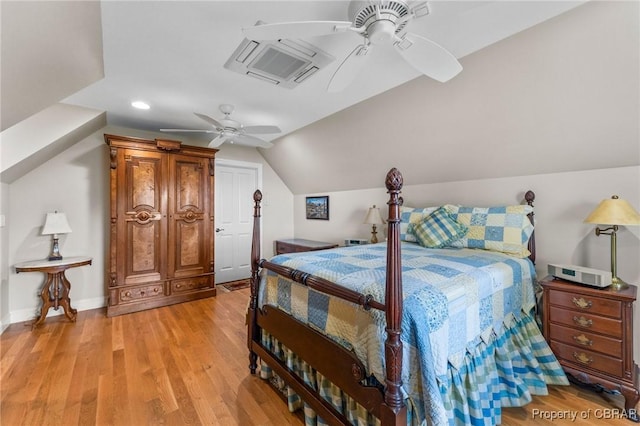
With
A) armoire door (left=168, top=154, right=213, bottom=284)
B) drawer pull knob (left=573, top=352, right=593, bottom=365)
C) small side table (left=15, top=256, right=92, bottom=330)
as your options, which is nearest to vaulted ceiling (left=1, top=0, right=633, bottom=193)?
armoire door (left=168, top=154, right=213, bottom=284)

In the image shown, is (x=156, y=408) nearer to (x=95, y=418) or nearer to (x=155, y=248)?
(x=95, y=418)

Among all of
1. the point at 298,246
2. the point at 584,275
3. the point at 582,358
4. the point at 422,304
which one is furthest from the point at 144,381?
the point at 584,275

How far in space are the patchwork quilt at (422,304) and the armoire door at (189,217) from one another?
221 centimetres

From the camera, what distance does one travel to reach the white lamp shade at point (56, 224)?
3031 millimetres

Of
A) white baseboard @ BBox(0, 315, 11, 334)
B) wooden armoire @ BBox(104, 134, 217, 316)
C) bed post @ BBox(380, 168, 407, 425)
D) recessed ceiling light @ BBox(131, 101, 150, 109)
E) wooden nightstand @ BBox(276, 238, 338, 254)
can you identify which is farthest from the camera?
wooden nightstand @ BBox(276, 238, 338, 254)

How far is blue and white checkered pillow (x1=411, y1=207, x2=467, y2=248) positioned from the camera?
2.60 m

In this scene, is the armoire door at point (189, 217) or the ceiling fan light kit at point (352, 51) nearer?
the ceiling fan light kit at point (352, 51)

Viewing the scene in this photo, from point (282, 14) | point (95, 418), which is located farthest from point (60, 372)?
point (282, 14)

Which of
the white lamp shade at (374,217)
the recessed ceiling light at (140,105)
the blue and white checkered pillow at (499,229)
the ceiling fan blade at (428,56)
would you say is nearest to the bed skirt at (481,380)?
the blue and white checkered pillow at (499,229)

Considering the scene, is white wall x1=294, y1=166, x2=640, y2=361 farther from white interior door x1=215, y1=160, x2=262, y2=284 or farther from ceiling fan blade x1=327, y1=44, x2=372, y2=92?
white interior door x1=215, y1=160, x2=262, y2=284

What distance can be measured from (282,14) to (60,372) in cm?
307

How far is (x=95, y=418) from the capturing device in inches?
65.9

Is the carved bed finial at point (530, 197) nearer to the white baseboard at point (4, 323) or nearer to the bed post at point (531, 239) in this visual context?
the bed post at point (531, 239)

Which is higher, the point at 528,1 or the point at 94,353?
the point at 528,1
